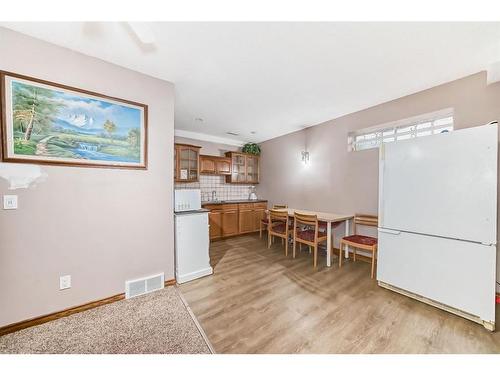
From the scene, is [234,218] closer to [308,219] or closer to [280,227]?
[280,227]

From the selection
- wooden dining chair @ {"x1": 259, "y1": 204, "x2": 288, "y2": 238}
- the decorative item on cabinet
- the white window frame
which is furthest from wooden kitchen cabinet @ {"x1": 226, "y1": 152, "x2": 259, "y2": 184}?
the white window frame

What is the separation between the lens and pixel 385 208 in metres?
2.27

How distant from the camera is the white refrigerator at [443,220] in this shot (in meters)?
1.63

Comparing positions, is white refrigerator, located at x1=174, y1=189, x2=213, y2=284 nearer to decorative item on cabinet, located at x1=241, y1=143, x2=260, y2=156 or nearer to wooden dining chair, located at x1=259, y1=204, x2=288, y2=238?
wooden dining chair, located at x1=259, y1=204, x2=288, y2=238

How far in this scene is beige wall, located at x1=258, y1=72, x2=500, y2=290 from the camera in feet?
7.16

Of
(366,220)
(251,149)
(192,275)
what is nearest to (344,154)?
(366,220)

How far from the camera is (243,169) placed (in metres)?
5.18

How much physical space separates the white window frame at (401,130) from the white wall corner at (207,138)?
2860 millimetres

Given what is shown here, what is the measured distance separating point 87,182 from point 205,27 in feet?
5.77

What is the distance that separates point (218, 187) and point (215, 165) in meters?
0.65

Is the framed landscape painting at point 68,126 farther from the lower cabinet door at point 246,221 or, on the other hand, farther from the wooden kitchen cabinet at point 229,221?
the lower cabinet door at point 246,221

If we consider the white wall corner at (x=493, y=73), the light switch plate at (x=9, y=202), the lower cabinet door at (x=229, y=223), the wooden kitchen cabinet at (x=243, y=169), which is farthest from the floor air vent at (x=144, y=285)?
the white wall corner at (x=493, y=73)
